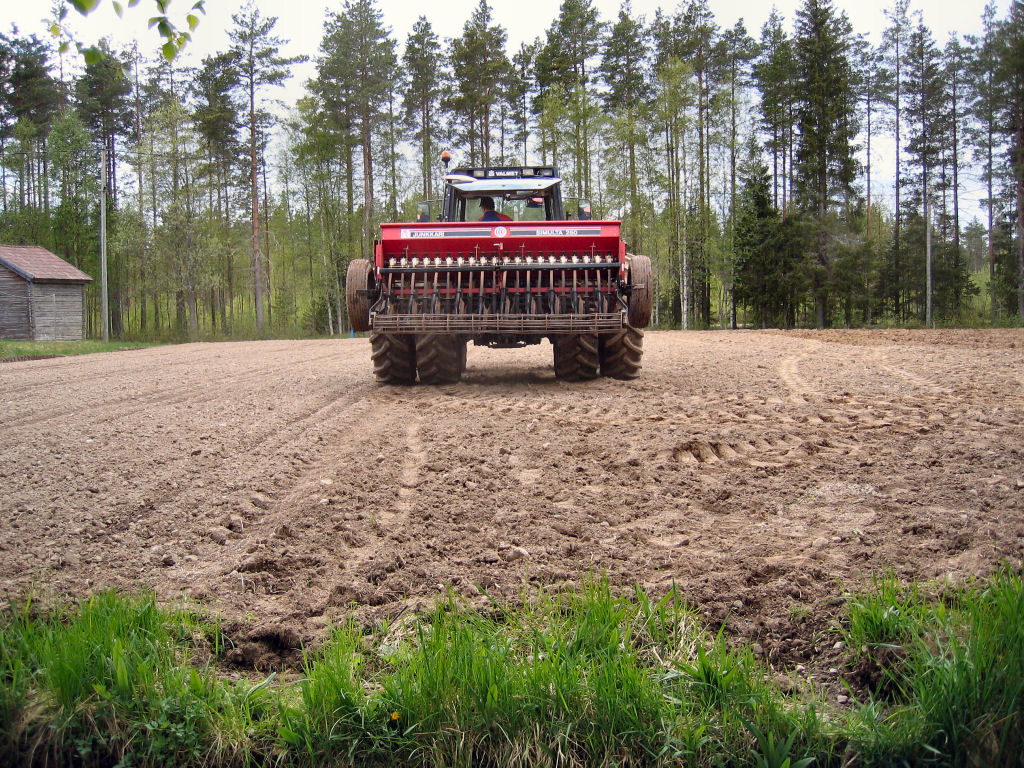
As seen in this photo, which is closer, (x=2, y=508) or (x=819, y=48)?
(x=2, y=508)

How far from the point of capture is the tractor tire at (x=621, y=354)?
317 inches

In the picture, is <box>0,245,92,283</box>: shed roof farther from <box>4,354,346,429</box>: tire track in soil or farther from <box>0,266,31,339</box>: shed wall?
<box>4,354,346,429</box>: tire track in soil

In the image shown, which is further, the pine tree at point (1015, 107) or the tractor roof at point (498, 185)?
the pine tree at point (1015, 107)

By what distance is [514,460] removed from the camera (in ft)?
15.3

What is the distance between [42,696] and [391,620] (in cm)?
107

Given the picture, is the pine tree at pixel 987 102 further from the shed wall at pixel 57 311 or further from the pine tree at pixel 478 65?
the shed wall at pixel 57 311

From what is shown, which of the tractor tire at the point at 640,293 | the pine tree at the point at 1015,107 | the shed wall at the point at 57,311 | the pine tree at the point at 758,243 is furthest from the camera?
the pine tree at the point at 758,243

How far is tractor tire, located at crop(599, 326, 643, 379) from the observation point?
8.05 metres

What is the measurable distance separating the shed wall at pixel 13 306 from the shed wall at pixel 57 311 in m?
0.36

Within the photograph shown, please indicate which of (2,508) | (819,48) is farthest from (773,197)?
(2,508)

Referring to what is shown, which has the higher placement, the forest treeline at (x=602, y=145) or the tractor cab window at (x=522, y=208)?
the forest treeline at (x=602, y=145)

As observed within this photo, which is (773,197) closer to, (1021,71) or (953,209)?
(953,209)

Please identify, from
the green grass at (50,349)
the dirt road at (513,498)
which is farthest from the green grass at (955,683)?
the green grass at (50,349)

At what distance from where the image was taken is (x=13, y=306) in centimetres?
3106
